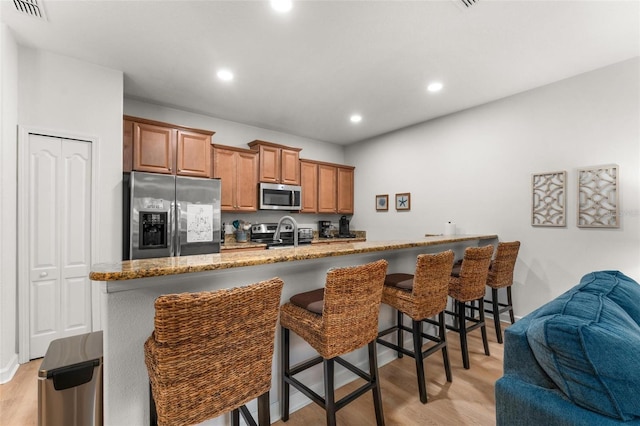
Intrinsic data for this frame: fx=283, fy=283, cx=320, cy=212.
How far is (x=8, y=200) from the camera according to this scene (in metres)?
2.39

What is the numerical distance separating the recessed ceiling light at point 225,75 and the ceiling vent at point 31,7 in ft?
4.45

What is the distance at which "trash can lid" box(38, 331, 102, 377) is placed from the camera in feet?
4.40

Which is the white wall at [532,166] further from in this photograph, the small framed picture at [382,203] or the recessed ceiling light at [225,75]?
the recessed ceiling light at [225,75]

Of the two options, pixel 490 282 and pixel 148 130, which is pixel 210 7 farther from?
pixel 490 282

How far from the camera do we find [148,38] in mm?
2443

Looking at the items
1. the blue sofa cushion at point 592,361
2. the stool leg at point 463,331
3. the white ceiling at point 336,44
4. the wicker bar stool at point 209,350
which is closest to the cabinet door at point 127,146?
the white ceiling at point 336,44

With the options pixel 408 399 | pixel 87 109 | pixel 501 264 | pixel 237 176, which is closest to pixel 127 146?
pixel 87 109

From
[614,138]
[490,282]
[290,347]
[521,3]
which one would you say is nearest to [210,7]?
[521,3]

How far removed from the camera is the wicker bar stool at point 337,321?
144 cm

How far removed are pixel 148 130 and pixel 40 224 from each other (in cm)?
146

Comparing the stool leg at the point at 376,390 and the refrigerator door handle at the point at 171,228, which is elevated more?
the refrigerator door handle at the point at 171,228

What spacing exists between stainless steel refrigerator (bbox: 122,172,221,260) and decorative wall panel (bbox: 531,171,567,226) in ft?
12.7

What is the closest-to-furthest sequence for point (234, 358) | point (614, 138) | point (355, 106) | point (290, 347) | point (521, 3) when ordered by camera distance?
1. point (234, 358)
2. point (290, 347)
3. point (521, 3)
4. point (614, 138)
5. point (355, 106)

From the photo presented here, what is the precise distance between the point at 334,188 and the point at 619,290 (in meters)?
4.37
